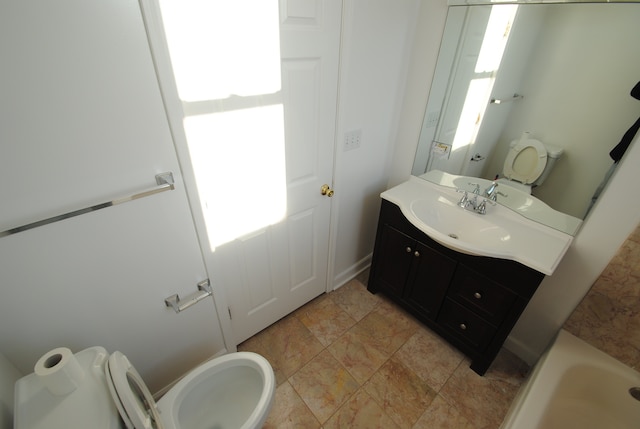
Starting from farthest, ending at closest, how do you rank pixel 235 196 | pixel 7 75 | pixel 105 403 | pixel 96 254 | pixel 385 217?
pixel 385 217
pixel 235 196
pixel 96 254
pixel 105 403
pixel 7 75

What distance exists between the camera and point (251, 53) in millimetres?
1014

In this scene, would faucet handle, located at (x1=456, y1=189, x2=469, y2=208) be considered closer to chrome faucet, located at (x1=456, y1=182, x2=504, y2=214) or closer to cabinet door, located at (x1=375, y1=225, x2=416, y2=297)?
chrome faucet, located at (x1=456, y1=182, x2=504, y2=214)

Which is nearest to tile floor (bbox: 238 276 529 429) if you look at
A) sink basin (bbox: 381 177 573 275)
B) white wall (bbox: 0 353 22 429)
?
sink basin (bbox: 381 177 573 275)

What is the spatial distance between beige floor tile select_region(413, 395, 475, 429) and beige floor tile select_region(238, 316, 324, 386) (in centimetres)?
64

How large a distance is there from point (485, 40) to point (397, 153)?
0.73 meters

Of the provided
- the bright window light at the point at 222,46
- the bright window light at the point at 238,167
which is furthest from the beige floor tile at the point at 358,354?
the bright window light at the point at 222,46

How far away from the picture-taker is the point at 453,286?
152 centimetres

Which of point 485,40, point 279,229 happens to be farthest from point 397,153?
point 279,229

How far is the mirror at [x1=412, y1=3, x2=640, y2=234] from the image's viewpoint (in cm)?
113

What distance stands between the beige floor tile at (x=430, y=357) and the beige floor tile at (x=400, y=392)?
0.05m

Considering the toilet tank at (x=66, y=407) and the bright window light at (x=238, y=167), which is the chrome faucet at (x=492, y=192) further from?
the toilet tank at (x=66, y=407)

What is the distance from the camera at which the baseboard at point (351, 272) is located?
2104 mm

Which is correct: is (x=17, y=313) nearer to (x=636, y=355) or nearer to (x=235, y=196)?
(x=235, y=196)

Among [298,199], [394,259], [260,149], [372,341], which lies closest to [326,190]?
[298,199]
